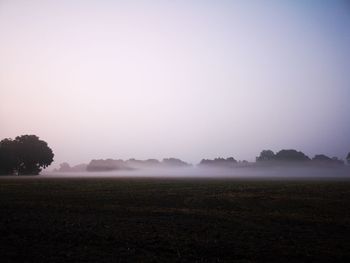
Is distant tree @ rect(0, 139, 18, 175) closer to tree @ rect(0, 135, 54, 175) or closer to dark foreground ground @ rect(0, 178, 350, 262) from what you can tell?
tree @ rect(0, 135, 54, 175)

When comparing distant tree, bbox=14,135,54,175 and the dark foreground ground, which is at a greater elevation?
distant tree, bbox=14,135,54,175

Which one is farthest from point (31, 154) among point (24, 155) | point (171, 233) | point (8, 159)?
point (171, 233)

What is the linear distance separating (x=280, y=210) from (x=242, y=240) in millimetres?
12637

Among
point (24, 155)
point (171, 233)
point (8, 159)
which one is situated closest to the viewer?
point (171, 233)

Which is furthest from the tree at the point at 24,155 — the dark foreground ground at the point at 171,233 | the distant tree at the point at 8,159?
the dark foreground ground at the point at 171,233

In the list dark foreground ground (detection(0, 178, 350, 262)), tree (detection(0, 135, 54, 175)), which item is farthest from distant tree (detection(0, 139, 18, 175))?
dark foreground ground (detection(0, 178, 350, 262))

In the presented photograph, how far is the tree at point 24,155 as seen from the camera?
127562mm

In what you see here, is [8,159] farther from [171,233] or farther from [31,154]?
[171,233]

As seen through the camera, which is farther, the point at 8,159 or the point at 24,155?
the point at 24,155

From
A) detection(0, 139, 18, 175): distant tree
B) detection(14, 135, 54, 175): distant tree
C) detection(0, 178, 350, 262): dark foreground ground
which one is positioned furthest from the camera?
detection(14, 135, 54, 175): distant tree

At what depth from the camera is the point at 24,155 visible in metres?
132

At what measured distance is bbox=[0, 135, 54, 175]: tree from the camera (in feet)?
419

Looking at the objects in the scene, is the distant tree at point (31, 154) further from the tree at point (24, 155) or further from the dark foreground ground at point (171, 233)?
the dark foreground ground at point (171, 233)

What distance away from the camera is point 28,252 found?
1509cm
